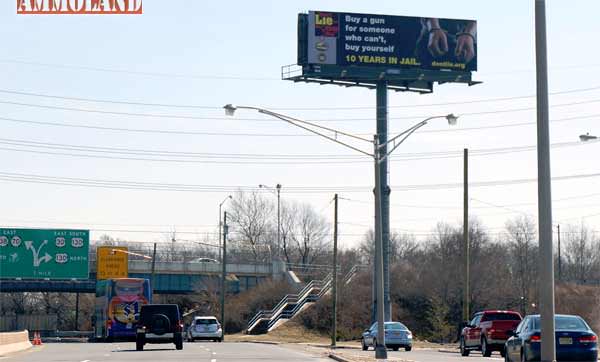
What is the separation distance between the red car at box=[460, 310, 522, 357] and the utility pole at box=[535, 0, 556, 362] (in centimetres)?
1981

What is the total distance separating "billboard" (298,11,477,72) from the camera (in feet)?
242

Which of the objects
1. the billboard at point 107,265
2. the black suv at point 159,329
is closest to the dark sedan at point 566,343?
the black suv at point 159,329

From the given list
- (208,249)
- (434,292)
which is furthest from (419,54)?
(208,249)

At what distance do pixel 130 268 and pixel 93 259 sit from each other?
5.20 meters

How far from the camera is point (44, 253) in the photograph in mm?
66250

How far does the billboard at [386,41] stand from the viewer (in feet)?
242

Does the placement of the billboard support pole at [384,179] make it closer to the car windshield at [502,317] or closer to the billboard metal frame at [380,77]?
the billboard metal frame at [380,77]

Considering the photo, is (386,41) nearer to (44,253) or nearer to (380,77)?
(380,77)

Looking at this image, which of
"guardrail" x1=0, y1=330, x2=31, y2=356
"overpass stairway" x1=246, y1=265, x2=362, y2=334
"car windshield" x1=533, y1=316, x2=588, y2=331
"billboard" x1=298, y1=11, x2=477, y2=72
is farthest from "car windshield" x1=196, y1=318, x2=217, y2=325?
"car windshield" x1=533, y1=316, x2=588, y2=331

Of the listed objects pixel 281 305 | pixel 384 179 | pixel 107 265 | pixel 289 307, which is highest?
pixel 384 179

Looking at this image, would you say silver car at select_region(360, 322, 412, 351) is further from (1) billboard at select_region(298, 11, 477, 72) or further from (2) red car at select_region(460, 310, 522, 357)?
(1) billboard at select_region(298, 11, 477, 72)

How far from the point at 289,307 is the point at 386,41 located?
87.9 feet

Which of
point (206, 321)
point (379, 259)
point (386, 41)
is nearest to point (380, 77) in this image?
point (386, 41)

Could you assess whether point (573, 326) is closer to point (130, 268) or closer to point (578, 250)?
point (130, 268)
